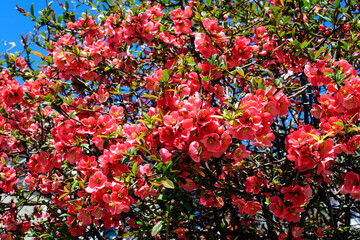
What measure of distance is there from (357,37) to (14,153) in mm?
3120

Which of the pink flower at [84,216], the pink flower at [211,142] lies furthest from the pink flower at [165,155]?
the pink flower at [84,216]

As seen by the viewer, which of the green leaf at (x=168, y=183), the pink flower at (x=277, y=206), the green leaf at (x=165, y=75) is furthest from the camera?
the pink flower at (x=277, y=206)

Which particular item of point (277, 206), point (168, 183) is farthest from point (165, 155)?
point (277, 206)

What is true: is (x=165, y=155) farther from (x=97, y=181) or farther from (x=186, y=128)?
(x=97, y=181)

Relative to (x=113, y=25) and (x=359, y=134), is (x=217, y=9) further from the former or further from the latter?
(x=359, y=134)

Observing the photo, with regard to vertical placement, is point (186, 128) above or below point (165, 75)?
below

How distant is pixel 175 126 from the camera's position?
1.27 metres

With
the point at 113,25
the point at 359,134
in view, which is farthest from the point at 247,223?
the point at 113,25

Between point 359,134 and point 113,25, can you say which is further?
point 113,25

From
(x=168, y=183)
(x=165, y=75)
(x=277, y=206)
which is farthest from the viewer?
(x=277, y=206)

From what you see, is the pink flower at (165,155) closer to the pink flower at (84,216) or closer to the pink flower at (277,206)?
the pink flower at (84,216)

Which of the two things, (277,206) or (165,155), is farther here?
(277,206)

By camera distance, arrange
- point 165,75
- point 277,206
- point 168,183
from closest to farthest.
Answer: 1. point 168,183
2. point 165,75
3. point 277,206

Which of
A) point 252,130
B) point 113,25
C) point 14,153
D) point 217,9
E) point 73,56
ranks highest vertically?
point 217,9
